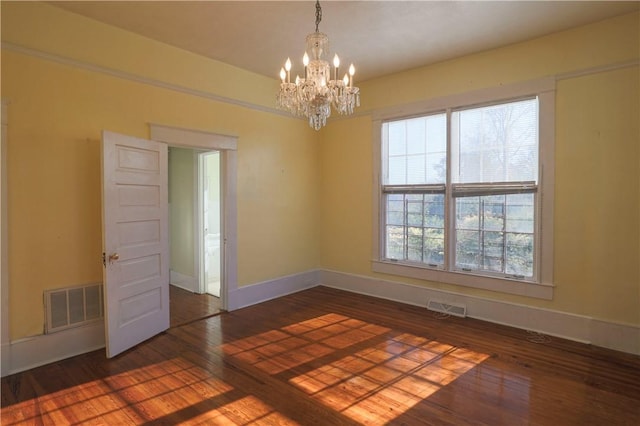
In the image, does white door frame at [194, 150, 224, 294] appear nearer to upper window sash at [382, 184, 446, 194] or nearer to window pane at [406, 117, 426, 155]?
upper window sash at [382, 184, 446, 194]

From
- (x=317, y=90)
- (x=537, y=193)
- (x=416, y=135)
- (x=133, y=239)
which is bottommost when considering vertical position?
(x=133, y=239)

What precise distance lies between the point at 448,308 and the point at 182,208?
4.23 metres

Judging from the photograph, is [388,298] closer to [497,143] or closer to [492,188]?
[492,188]

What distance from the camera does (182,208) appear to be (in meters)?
5.91

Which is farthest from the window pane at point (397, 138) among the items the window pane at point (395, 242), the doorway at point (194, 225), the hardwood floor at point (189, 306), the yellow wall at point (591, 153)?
the hardwood floor at point (189, 306)

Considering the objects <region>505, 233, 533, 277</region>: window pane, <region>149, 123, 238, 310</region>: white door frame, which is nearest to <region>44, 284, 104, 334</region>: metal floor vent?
<region>149, 123, 238, 310</region>: white door frame

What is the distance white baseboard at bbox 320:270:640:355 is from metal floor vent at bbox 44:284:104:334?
3.36 metres

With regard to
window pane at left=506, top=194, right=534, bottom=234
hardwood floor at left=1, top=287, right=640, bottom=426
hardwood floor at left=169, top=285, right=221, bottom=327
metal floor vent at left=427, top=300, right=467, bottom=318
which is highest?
window pane at left=506, top=194, right=534, bottom=234

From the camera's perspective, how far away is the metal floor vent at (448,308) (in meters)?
4.43

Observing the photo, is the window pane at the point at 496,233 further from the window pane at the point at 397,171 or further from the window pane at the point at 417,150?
the window pane at the point at 397,171

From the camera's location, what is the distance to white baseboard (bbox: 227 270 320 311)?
476 cm

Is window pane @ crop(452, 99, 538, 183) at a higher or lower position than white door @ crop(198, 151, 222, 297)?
higher

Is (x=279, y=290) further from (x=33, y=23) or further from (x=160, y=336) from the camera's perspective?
(x=33, y=23)

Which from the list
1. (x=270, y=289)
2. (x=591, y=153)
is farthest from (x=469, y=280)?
(x=270, y=289)
